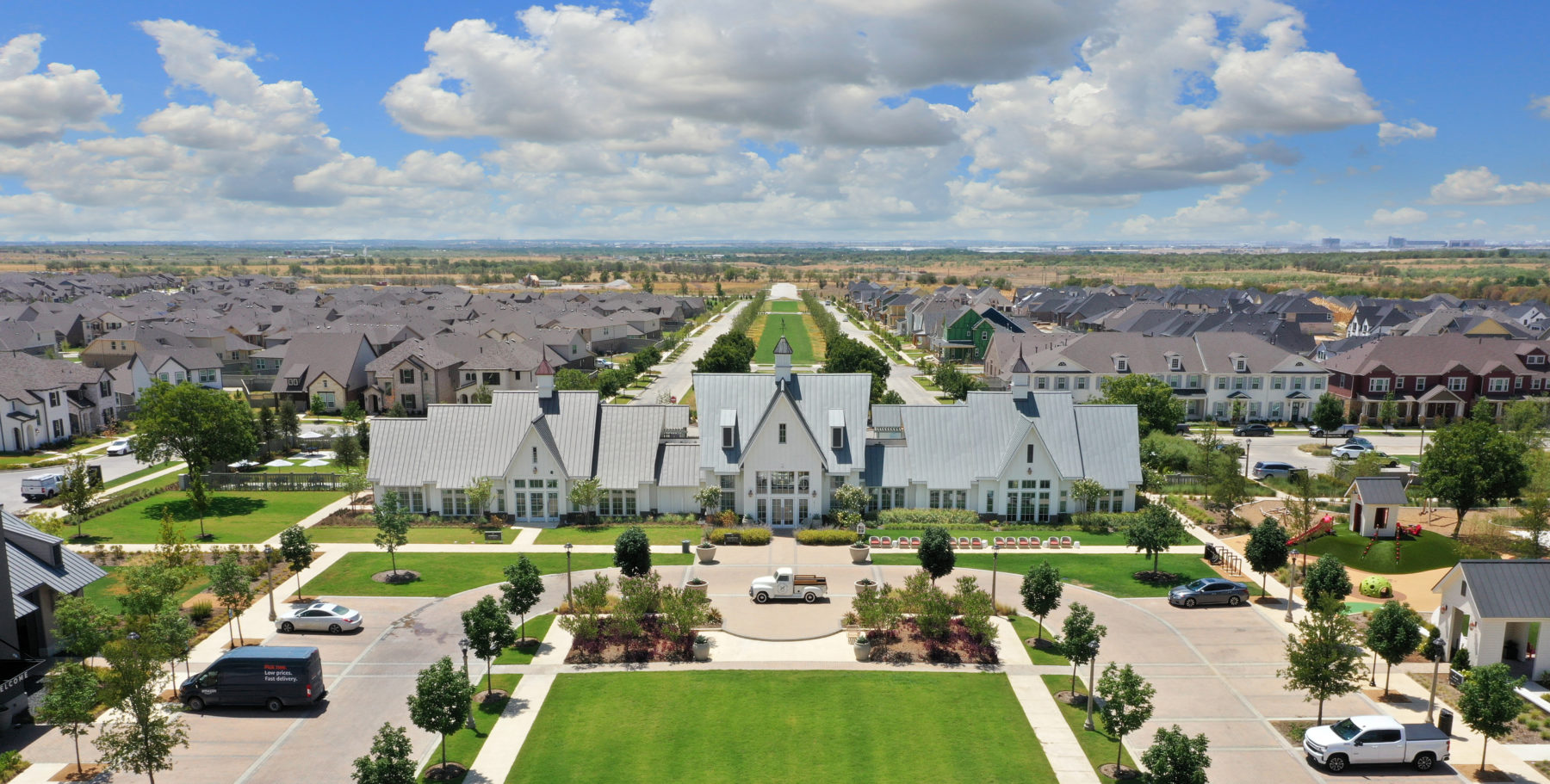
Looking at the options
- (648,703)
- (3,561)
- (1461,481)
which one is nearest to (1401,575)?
(1461,481)

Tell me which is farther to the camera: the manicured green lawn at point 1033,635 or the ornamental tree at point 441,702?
the manicured green lawn at point 1033,635

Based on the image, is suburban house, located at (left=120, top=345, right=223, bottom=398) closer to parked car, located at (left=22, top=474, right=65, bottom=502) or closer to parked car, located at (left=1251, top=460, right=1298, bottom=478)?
parked car, located at (left=22, top=474, right=65, bottom=502)

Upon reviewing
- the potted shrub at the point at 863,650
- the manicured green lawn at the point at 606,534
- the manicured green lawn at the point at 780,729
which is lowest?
the manicured green lawn at the point at 780,729

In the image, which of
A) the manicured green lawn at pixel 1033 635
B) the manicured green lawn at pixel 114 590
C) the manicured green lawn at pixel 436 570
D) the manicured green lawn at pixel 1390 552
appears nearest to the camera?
the manicured green lawn at pixel 1033 635

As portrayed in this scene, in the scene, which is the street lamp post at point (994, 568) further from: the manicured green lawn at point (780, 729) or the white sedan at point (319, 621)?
the white sedan at point (319, 621)

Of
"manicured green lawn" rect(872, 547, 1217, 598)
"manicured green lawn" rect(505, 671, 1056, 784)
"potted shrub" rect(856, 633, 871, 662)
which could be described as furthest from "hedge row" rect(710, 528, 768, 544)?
"manicured green lawn" rect(505, 671, 1056, 784)

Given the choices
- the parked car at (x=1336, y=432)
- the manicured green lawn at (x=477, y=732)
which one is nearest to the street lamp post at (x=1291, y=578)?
the manicured green lawn at (x=477, y=732)
